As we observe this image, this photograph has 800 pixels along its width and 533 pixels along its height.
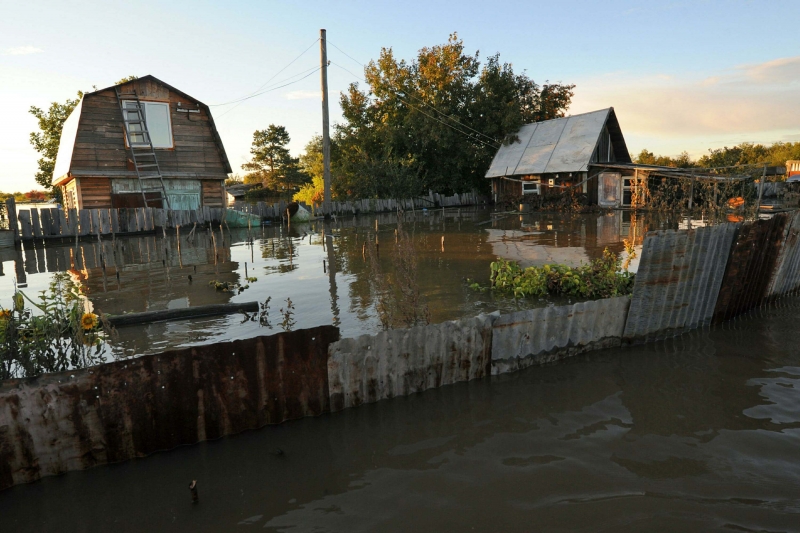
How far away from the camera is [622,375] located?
5.55 metres

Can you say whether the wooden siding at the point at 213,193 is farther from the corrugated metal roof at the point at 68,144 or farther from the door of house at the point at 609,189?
the door of house at the point at 609,189

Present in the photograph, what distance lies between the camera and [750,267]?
293 inches

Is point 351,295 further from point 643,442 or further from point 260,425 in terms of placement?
point 643,442

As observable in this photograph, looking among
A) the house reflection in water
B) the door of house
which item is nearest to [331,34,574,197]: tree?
the door of house

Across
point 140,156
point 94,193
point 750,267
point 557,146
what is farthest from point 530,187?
point 750,267

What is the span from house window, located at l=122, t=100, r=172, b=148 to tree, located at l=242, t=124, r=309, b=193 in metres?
36.6

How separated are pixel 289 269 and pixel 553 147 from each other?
24.5 m

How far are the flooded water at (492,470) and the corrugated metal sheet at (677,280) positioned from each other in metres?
1.19

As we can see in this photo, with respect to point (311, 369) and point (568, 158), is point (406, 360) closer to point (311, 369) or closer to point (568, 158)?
point (311, 369)

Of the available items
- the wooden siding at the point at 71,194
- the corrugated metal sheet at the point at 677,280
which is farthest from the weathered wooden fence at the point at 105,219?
the corrugated metal sheet at the point at 677,280

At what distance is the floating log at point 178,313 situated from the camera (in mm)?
7668

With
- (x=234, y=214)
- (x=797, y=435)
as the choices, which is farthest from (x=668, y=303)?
(x=234, y=214)

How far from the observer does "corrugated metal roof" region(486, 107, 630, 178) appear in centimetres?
3009

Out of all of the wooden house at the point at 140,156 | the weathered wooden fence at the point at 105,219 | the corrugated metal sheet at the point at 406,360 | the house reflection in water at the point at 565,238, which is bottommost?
the corrugated metal sheet at the point at 406,360
